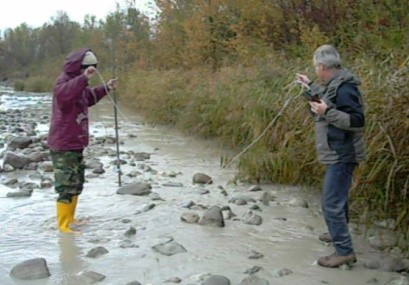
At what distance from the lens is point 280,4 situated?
15.3 meters

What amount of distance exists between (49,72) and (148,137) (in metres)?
45.2

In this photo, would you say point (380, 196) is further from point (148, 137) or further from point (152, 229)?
point (148, 137)

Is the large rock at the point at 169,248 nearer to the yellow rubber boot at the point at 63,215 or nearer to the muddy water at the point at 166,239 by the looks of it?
the muddy water at the point at 166,239

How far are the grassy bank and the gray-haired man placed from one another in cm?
48

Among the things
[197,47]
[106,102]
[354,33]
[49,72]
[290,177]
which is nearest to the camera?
[290,177]

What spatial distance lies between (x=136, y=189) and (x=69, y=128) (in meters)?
1.99

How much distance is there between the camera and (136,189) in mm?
7715

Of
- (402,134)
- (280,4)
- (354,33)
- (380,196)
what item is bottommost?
Answer: (380,196)

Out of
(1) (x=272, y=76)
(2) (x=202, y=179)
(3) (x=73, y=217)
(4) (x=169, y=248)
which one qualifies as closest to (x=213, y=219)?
(4) (x=169, y=248)

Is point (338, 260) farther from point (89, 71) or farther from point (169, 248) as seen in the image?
point (89, 71)

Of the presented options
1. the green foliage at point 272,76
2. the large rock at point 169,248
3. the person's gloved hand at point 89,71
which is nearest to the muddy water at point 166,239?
the large rock at point 169,248

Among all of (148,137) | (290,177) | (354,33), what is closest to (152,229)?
(290,177)

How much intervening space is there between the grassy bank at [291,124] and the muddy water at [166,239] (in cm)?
39

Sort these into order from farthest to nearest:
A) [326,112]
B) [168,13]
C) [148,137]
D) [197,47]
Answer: [168,13] → [197,47] → [148,137] → [326,112]
